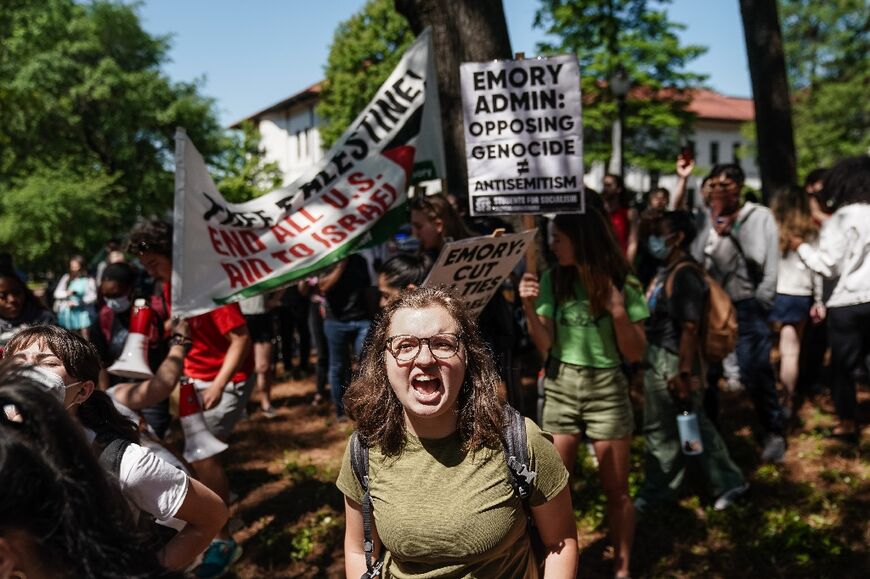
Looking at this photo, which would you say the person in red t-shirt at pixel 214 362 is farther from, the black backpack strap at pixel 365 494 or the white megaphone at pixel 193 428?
the black backpack strap at pixel 365 494

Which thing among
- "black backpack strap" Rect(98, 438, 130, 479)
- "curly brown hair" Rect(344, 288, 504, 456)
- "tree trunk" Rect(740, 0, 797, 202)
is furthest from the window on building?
"black backpack strap" Rect(98, 438, 130, 479)

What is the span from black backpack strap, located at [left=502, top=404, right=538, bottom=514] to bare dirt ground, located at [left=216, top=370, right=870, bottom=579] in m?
2.07

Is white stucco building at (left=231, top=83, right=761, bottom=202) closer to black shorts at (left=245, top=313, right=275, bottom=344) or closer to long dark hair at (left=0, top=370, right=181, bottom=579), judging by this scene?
black shorts at (left=245, top=313, right=275, bottom=344)

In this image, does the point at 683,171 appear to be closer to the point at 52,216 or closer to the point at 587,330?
the point at 587,330

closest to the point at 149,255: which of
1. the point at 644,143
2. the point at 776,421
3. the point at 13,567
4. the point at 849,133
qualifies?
the point at 13,567

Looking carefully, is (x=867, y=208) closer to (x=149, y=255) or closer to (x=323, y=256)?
(x=323, y=256)

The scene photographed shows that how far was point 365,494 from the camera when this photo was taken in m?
2.27

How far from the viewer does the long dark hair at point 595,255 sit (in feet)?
11.5

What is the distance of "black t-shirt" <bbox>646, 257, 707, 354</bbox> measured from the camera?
426 cm

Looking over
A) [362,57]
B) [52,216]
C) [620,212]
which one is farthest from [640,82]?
[620,212]

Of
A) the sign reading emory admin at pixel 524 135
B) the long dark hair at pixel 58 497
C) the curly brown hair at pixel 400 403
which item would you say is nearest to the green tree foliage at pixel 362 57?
the sign reading emory admin at pixel 524 135

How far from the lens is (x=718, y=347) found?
4.35 meters

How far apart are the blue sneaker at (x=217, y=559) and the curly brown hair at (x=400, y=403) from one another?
2.23m

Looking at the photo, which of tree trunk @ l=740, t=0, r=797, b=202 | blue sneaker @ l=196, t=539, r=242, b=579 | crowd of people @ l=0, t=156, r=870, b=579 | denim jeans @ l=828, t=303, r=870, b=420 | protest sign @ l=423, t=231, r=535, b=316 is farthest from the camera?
tree trunk @ l=740, t=0, r=797, b=202
